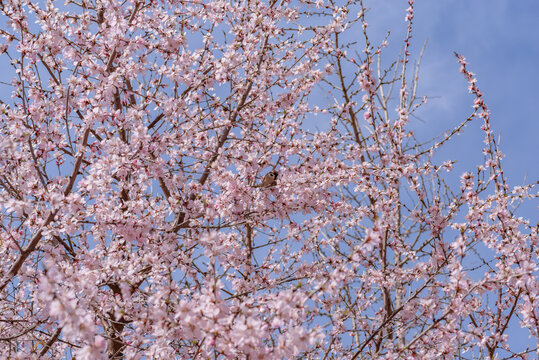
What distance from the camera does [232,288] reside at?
19.5ft

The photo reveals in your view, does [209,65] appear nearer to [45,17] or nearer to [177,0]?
[177,0]

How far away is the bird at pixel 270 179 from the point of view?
595 cm

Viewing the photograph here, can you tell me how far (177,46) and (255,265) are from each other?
9.78ft

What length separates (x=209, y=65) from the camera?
21.1 ft

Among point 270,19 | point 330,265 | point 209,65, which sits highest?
point 270,19

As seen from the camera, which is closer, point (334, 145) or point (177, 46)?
point (177, 46)

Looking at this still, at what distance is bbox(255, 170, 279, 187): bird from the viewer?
19.5 ft

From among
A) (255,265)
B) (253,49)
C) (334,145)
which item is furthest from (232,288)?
(253,49)

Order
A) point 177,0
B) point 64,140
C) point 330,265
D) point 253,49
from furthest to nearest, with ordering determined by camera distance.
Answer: point 253,49
point 177,0
point 64,140
point 330,265

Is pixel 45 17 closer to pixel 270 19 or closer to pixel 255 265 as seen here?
pixel 270 19

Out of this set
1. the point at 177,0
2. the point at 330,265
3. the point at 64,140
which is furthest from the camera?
the point at 177,0

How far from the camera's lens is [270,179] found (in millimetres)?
5965

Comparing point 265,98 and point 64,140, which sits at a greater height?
point 265,98

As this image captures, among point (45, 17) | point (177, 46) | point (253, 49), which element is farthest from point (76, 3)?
point (253, 49)
